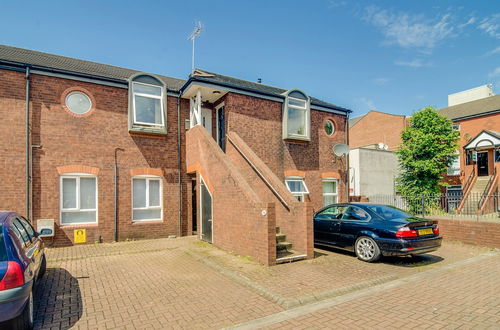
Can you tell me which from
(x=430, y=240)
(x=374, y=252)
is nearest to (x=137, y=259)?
(x=374, y=252)

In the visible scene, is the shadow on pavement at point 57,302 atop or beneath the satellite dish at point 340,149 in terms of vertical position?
beneath

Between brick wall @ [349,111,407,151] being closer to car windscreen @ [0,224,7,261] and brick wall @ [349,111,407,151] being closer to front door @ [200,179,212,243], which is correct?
front door @ [200,179,212,243]

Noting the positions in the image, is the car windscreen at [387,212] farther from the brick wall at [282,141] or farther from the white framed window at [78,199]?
the white framed window at [78,199]

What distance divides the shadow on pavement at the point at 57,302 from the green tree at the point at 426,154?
836 inches

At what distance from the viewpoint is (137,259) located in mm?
8109

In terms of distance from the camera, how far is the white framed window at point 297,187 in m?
13.6

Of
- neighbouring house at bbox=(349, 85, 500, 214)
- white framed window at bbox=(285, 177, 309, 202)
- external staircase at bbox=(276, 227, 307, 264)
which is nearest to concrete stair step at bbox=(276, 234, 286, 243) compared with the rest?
external staircase at bbox=(276, 227, 307, 264)

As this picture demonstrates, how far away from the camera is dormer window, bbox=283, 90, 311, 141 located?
13680mm

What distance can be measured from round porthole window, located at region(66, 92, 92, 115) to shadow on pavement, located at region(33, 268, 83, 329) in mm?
5833

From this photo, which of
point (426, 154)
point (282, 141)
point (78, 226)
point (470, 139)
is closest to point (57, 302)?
point (78, 226)

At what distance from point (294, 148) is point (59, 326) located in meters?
11.3

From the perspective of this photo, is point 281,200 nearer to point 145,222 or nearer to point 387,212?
point 387,212

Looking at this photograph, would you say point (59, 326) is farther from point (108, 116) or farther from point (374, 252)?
point (108, 116)

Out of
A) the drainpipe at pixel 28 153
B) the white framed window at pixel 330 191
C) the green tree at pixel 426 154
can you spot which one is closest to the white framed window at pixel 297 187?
the white framed window at pixel 330 191
